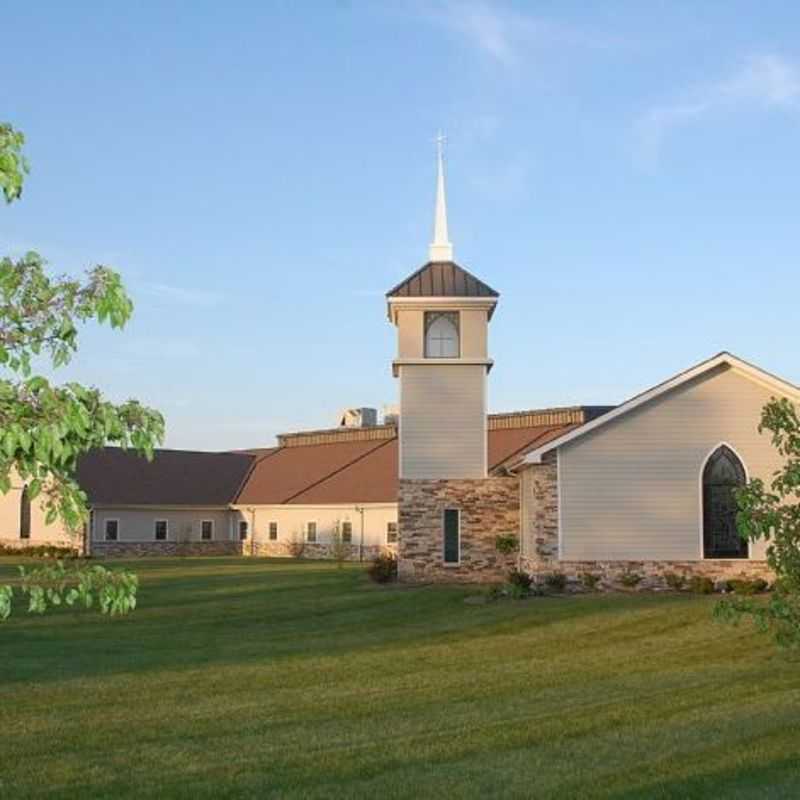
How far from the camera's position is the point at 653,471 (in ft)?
94.3

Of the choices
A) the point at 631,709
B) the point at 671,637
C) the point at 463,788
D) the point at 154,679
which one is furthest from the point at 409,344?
the point at 463,788

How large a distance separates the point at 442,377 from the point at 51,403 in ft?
92.5

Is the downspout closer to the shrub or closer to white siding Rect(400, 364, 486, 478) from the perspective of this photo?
white siding Rect(400, 364, 486, 478)

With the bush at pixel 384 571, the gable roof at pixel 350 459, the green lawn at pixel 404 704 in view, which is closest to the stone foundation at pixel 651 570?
the green lawn at pixel 404 704

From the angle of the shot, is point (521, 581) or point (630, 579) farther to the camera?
point (521, 581)

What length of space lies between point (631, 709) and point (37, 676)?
28.7 ft

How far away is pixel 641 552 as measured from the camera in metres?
28.6

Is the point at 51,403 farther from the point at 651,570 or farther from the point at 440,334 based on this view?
the point at 440,334

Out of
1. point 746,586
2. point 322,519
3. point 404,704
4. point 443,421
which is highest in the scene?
point 443,421

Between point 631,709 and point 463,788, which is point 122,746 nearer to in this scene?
point 463,788

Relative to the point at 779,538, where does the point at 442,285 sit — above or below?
above

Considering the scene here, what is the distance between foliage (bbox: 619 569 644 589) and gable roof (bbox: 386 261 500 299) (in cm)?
885

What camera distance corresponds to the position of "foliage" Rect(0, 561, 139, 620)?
18.3 feet

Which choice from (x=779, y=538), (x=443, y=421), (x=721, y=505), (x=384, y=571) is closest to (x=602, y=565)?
(x=721, y=505)
